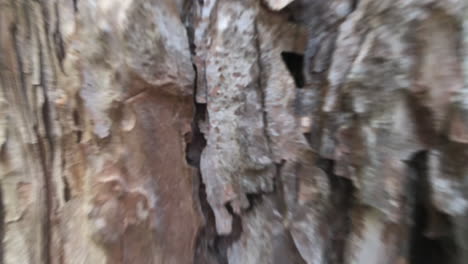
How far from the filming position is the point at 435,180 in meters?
0.31

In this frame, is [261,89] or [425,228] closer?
[425,228]

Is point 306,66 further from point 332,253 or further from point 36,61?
point 36,61

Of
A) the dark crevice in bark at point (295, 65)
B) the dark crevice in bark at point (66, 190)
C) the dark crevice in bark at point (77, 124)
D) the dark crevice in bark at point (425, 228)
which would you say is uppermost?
the dark crevice in bark at point (295, 65)

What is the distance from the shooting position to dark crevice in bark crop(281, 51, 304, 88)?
0.45 meters

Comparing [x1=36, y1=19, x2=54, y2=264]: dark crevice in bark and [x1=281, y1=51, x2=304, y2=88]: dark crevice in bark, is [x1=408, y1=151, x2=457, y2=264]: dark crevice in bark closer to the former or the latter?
[x1=281, y1=51, x2=304, y2=88]: dark crevice in bark

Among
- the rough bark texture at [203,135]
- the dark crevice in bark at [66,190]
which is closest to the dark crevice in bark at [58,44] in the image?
the rough bark texture at [203,135]

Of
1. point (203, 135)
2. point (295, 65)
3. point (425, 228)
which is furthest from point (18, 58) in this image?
point (425, 228)

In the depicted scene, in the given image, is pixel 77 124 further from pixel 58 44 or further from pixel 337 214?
pixel 337 214

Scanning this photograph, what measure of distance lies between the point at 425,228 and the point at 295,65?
28 centimetres

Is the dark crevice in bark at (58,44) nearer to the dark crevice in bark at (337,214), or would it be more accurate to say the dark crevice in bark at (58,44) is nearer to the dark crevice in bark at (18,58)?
the dark crevice in bark at (18,58)

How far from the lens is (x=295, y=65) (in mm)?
462

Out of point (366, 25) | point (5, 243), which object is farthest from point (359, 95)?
point (5, 243)

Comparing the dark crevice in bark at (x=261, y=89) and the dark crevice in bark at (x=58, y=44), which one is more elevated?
the dark crevice in bark at (x=58, y=44)

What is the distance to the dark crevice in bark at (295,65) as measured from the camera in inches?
17.8
